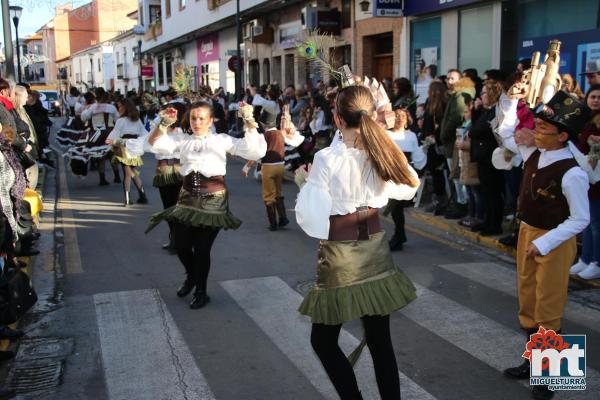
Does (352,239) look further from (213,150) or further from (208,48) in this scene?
(208,48)

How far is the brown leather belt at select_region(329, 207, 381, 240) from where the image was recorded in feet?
10.8

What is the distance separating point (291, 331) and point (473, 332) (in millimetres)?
1452

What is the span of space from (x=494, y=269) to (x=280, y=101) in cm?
1085

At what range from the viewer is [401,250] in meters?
7.80

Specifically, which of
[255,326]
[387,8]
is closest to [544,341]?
[255,326]

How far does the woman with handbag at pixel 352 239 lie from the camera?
3225 mm

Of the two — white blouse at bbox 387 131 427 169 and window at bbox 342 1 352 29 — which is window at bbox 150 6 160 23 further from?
white blouse at bbox 387 131 427 169

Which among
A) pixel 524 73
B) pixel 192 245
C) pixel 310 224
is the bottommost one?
pixel 192 245

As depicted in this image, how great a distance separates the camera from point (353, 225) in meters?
3.30

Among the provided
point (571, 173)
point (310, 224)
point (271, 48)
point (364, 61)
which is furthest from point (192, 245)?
point (271, 48)

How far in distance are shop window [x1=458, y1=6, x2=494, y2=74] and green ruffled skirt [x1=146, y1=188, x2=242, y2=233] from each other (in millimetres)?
9378

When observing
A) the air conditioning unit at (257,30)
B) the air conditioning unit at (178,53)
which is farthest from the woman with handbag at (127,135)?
the air conditioning unit at (178,53)

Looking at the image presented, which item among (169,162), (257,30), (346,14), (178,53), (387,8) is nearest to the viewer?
(169,162)

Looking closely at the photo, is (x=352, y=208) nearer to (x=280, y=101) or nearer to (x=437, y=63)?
(x=437, y=63)
